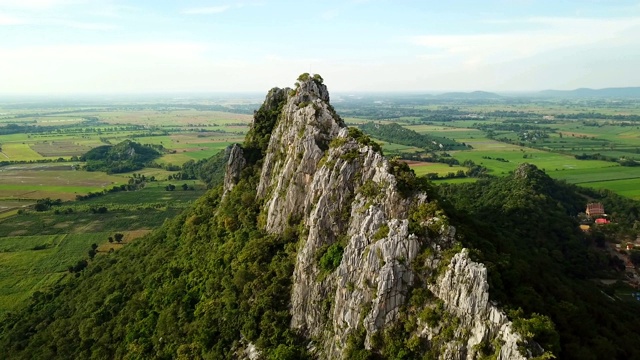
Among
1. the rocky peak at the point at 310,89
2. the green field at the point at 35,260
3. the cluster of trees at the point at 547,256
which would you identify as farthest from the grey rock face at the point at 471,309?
the green field at the point at 35,260

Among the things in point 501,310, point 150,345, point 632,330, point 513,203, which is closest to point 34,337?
point 150,345

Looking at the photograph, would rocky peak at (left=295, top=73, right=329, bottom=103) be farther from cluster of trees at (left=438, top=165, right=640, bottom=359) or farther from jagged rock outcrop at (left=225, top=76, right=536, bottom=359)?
cluster of trees at (left=438, top=165, right=640, bottom=359)

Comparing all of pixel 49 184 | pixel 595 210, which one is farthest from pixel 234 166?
pixel 49 184

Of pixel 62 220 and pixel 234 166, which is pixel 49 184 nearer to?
pixel 62 220

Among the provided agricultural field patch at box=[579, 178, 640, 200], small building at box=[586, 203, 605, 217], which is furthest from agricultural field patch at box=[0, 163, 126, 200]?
agricultural field patch at box=[579, 178, 640, 200]

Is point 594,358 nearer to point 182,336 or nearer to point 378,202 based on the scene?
point 378,202

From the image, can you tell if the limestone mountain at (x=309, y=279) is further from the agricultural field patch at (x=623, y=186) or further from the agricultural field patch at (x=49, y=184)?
the agricultural field patch at (x=623, y=186)

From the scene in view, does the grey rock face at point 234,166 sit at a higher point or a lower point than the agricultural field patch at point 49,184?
higher
